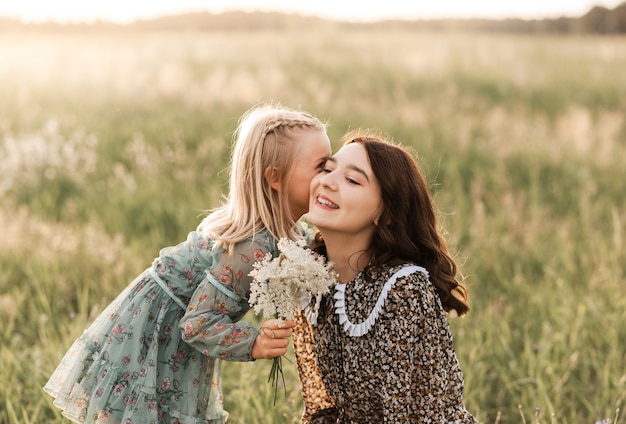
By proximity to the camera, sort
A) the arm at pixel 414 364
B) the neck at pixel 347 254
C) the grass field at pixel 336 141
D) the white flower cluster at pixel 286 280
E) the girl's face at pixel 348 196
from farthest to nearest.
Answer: the grass field at pixel 336 141, the neck at pixel 347 254, the girl's face at pixel 348 196, the arm at pixel 414 364, the white flower cluster at pixel 286 280

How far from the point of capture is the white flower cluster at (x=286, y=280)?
213 cm

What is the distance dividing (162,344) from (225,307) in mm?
368

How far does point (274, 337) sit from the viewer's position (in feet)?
7.41

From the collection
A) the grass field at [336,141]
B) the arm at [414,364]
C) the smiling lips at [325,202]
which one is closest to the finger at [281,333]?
the arm at [414,364]

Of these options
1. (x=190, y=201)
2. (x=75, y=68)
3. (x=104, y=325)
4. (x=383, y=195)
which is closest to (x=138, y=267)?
(x=190, y=201)

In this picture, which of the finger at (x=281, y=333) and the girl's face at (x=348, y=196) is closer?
the finger at (x=281, y=333)

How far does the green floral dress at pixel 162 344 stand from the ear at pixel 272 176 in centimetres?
19

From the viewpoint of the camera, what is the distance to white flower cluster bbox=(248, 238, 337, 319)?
213cm

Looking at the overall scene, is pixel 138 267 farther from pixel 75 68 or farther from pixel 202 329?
pixel 75 68

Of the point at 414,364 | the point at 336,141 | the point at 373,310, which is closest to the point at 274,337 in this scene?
the point at 373,310

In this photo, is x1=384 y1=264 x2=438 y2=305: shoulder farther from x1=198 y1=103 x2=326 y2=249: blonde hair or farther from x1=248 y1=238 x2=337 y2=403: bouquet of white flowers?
x1=198 y1=103 x2=326 y2=249: blonde hair

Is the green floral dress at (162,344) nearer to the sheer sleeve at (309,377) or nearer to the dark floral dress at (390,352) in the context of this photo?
the sheer sleeve at (309,377)

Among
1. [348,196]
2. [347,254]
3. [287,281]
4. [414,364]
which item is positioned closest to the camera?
[287,281]

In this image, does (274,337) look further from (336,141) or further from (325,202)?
(336,141)
